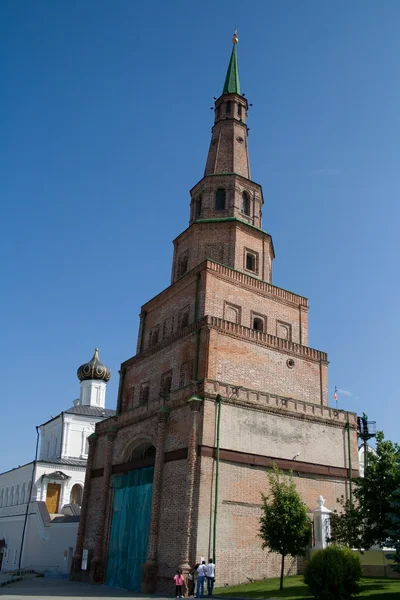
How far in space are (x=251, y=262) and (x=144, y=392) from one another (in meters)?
9.23

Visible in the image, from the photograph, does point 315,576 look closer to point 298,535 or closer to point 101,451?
point 298,535

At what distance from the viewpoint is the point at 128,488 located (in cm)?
2714

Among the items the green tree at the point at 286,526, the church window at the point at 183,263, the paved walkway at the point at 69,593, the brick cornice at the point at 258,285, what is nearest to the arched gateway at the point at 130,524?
the paved walkway at the point at 69,593

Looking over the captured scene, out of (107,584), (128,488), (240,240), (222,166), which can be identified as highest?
(222,166)

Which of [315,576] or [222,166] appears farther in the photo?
[222,166]

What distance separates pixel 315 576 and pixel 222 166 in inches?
933

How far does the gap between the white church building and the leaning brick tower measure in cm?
834

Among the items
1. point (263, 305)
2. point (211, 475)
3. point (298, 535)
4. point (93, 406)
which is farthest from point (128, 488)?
point (93, 406)

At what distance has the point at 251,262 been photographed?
3212cm

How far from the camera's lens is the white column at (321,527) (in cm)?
2239

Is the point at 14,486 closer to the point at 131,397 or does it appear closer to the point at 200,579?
the point at 131,397

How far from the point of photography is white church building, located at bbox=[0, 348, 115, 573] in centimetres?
3625

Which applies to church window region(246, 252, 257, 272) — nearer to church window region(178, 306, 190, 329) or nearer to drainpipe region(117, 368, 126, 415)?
church window region(178, 306, 190, 329)

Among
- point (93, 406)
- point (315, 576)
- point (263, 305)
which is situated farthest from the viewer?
point (93, 406)
